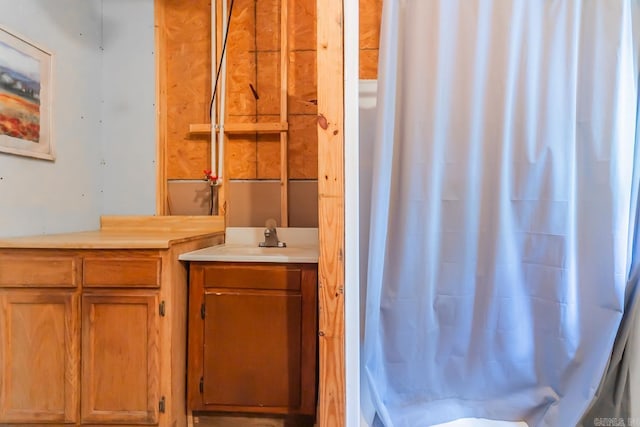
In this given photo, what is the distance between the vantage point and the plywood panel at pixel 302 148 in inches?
79.1

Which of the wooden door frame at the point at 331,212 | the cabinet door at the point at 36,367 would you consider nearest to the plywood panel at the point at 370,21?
the wooden door frame at the point at 331,212

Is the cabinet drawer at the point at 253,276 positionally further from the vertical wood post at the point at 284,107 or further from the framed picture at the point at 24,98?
the framed picture at the point at 24,98

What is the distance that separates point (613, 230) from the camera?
53.4 inches

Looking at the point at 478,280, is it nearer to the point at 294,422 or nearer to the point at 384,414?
the point at 384,414

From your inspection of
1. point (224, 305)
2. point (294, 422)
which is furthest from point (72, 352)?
point (294, 422)

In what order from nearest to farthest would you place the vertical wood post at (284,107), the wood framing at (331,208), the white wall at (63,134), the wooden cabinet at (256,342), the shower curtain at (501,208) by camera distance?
the wood framing at (331,208) < the shower curtain at (501,208) < the wooden cabinet at (256,342) < the white wall at (63,134) < the vertical wood post at (284,107)

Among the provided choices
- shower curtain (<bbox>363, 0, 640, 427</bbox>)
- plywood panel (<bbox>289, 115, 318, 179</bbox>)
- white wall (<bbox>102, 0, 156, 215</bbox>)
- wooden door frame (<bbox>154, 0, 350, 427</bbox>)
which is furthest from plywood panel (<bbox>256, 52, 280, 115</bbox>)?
wooden door frame (<bbox>154, 0, 350, 427</bbox>)

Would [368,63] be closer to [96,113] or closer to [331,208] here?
[331,208]

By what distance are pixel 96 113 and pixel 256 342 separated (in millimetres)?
1654

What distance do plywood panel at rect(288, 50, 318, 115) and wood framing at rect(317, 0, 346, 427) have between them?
0.87m

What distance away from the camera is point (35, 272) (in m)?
1.39

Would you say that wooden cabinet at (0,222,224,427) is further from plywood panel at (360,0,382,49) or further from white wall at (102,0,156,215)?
plywood panel at (360,0,382,49)

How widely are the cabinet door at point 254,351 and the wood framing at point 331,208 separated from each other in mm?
333

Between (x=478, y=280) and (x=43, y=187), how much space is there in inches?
82.5
